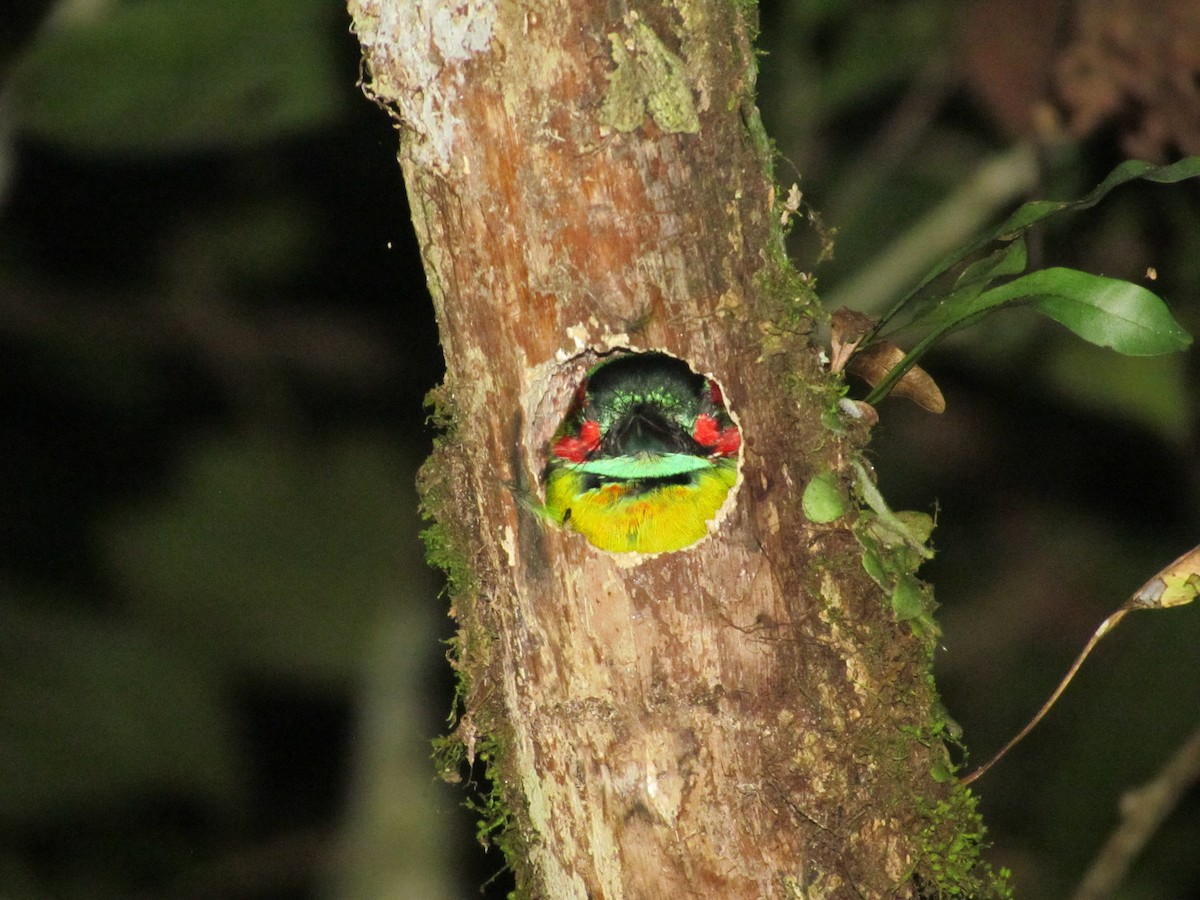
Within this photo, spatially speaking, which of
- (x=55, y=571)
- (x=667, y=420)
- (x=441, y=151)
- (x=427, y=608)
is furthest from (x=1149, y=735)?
(x=55, y=571)

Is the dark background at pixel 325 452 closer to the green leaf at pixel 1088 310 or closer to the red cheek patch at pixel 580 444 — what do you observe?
the red cheek patch at pixel 580 444

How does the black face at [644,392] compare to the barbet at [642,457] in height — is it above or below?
above

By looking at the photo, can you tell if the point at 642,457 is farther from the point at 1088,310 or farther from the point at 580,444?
the point at 1088,310

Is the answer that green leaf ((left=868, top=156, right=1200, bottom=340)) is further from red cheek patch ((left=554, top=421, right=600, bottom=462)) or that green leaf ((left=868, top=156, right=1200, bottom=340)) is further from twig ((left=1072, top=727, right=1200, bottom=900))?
twig ((left=1072, top=727, right=1200, bottom=900))

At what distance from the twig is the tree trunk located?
92.4 inches

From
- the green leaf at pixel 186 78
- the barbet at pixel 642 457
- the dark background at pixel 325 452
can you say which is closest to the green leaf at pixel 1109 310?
the barbet at pixel 642 457

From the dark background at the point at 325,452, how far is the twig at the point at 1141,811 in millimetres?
1270

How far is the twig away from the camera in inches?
169

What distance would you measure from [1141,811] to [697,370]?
312 centimetres

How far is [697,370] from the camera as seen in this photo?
2.25 meters

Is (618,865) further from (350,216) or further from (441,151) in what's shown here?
(350,216)

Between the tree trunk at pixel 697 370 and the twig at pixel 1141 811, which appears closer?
the tree trunk at pixel 697 370

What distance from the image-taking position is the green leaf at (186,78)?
14.5 ft

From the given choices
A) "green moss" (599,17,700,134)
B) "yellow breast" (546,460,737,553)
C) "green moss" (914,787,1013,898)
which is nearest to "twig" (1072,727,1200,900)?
"green moss" (914,787,1013,898)
